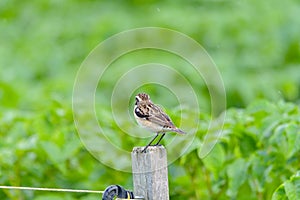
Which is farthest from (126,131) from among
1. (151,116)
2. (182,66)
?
(182,66)

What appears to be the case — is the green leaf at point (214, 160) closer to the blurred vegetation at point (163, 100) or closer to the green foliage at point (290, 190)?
the blurred vegetation at point (163, 100)

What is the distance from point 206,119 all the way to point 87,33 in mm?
6511

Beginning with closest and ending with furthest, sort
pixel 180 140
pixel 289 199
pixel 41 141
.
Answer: pixel 289 199
pixel 180 140
pixel 41 141

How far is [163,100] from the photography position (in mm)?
8500

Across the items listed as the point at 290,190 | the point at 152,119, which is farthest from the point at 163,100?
the point at 152,119

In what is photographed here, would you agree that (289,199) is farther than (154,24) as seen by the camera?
No

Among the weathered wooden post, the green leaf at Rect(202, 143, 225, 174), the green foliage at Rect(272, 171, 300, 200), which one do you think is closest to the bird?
the weathered wooden post

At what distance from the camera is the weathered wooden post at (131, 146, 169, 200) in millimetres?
3201

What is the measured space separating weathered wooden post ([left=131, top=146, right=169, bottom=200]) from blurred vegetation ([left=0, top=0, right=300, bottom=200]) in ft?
1.91

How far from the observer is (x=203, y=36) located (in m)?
10.1

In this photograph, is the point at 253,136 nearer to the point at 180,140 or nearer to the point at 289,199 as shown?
the point at 180,140

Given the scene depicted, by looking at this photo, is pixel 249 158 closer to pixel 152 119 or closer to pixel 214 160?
pixel 214 160

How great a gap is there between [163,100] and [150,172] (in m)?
5.29

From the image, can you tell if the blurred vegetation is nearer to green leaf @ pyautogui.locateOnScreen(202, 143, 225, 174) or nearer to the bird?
green leaf @ pyautogui.locateOnScreen(202, 143, 225, 174)
